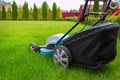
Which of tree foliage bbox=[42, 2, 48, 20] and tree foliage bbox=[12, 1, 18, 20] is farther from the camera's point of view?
tree foliage bbox=[42, 2, 48, 20]

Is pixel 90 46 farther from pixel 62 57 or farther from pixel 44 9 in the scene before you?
pixel 44 9

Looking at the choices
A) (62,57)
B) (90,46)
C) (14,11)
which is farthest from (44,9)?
(90,46)

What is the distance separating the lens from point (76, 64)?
3973 mm

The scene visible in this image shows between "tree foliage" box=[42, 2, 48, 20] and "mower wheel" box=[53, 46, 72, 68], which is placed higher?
"tree foliage" box=[42, 2, 48, 20]

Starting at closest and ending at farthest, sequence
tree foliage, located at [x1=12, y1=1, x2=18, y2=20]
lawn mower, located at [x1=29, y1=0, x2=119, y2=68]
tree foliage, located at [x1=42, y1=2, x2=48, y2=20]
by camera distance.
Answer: lawn mower, located at [x1=29, y1=0, x2=119, y2=68] → tree foliage, located at [x1=12, y1=1, x2=18, y2=20] → tree foliage, located at [x1=42, y1=2, x2=48, y2=20]

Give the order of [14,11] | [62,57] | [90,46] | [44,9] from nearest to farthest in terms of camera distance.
Answer: [90,46] < [62,57] < [14,11] < [44,9]

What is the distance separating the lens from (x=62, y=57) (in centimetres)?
404

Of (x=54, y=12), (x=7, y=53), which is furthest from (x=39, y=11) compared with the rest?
(x=7, y=53)

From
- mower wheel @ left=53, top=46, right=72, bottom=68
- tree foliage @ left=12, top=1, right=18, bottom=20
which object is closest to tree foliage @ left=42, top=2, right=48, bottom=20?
tree foliage @ left=12, top=1, right=18, bottom=20

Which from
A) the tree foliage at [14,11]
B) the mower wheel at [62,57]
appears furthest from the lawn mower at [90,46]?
the tree foliage at [14,11]

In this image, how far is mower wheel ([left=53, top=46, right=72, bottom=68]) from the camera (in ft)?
12.8

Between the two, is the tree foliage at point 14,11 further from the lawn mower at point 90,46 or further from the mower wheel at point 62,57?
the lawn mower at point 90,46

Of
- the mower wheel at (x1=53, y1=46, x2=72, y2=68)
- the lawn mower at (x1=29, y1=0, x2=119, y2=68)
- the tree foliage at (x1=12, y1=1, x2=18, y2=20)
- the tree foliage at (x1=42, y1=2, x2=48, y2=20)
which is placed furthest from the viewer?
the tree foliage at (x1=42, y1=2, x2=48, y2=20)

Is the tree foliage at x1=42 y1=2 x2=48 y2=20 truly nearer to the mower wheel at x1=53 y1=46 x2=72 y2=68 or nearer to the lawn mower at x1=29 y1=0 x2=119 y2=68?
the mower wheel at x1=53 y1=46 x2=72 y2=68
